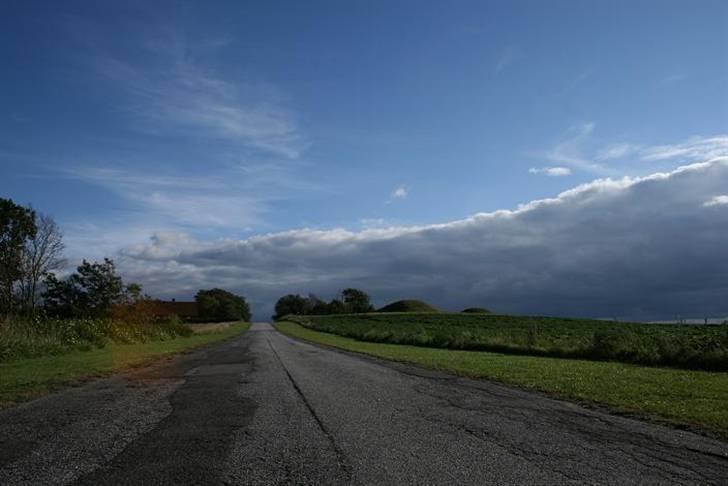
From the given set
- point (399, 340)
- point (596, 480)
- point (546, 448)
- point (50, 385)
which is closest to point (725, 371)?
point (546, 448)

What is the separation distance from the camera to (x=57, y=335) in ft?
101

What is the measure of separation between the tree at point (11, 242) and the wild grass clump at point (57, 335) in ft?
64.9

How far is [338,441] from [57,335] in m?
28.1

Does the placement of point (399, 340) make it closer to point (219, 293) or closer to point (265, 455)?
point (265, 455)

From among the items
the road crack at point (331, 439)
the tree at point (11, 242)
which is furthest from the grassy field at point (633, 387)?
the tree at point (11, 242)

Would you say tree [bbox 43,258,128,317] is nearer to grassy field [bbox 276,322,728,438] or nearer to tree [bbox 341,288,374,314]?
grassy field [bbox 276,322,728,438]

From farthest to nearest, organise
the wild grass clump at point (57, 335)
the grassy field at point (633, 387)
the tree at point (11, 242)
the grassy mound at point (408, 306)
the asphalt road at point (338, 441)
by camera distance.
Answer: the grassy mound at point (408, 306) → the tree at point (11, 242) → the wild grass clump at point (57, 335) → the grassy field at point (633, 387) → the asphalt road at point (338, 441)

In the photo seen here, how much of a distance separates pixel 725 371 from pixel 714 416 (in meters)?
10.4

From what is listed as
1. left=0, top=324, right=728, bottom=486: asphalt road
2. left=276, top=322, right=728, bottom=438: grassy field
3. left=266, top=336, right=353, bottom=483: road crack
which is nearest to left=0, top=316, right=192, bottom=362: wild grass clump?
left=0, top=324, right=728, bottom=486: asphalt road

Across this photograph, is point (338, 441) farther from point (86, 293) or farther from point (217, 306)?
point (217, 306)

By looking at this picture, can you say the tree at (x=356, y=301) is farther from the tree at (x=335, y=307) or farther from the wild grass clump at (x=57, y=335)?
the wild grass clump at (x=57, y=335)

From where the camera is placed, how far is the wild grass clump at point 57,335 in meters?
26.0

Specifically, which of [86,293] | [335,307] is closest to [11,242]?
[86,293]

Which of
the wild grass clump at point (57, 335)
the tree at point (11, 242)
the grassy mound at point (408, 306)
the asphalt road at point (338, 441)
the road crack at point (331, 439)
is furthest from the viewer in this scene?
the grassy mound at point (408, 306)
